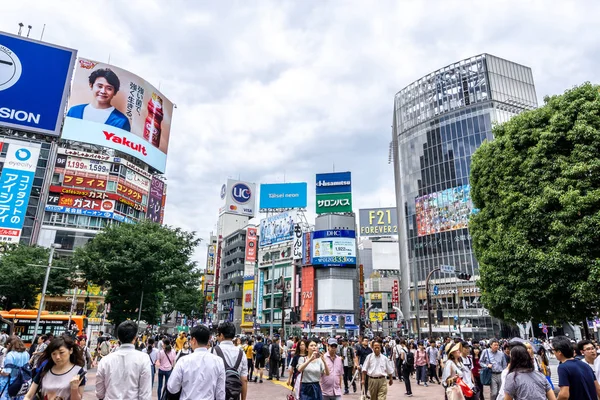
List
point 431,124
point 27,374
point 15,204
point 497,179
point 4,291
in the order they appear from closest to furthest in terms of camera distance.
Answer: point 27,374
point 497,179
point 4,291
point 15,204
point 431,124

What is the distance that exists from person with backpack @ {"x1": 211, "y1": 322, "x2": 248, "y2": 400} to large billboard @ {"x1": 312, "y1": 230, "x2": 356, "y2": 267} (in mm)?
52752

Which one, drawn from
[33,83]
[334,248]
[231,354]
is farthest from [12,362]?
[334,248]

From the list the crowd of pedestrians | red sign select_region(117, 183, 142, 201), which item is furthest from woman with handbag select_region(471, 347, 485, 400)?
red sign select_region(117, 183, 142, 201)

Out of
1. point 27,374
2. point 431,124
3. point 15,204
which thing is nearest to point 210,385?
point 27,374

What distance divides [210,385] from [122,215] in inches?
2089

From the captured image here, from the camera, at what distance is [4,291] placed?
3170 centimetres

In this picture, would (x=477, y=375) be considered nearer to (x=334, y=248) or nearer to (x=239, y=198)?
(x=334, y=248)

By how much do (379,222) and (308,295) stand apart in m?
35.0

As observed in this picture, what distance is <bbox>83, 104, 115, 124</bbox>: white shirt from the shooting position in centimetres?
5097

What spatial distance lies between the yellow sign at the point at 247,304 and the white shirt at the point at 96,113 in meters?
33.5

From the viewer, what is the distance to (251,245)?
69250mm

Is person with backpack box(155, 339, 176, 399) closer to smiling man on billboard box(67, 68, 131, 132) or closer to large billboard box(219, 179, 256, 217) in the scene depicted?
smiling man on billboard box(67, 68, 131, 132)

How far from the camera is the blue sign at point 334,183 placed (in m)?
64.6

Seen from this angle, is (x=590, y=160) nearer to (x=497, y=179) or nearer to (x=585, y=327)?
(x=497, y=179)
